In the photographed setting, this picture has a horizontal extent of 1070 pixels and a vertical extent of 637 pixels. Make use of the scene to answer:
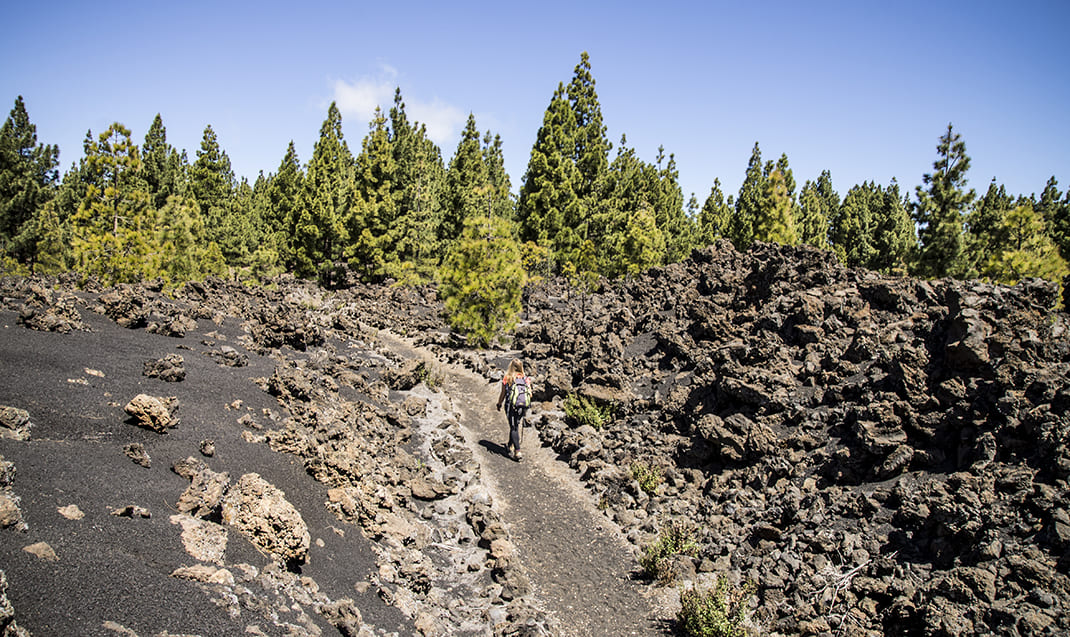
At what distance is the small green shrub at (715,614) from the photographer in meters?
7.05

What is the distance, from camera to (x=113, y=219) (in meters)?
18.5

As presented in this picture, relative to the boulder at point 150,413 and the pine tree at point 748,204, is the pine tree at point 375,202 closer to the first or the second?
the pine tree at point 748,204

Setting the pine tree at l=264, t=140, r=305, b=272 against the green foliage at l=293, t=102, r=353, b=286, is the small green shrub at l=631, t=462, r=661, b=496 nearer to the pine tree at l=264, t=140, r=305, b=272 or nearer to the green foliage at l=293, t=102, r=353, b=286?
the green foliage at l=293, t=102, r=353, b=286

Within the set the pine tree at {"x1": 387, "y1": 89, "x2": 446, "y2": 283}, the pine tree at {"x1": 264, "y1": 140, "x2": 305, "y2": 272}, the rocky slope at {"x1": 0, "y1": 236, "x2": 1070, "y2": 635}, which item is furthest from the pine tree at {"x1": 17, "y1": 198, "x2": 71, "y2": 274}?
the rocky slope at {"x1": 0, "y1": 236, "x2": 1070, "y2": 635}

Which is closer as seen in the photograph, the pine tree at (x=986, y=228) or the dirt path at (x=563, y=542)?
the dirt path at (x=563, y=542)

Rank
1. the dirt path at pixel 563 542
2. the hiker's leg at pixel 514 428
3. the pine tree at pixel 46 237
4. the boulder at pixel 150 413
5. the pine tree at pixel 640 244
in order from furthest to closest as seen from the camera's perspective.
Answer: the pine tree at pixel 46 237
the pine tree at pixel 640 244
the hiker's leg at pixel 514 428
the dirt path at pixel 563 542
the boulder at pixel 150 413

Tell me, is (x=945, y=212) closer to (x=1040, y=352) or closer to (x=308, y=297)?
(x=1040, y=352)

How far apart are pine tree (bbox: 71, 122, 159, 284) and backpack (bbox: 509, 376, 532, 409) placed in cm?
1419

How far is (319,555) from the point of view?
673cm

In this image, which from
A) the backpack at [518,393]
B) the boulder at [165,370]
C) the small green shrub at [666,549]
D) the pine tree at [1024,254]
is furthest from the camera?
→ the pine tree at [1024,254]

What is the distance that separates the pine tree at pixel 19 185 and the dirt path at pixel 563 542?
39.2m

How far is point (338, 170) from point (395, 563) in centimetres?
4230

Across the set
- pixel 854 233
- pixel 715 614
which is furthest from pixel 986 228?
pixel 715 614

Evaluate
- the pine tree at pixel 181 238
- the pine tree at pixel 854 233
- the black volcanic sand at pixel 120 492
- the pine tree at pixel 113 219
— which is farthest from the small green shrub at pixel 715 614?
the pine tree at pixel 854 233
